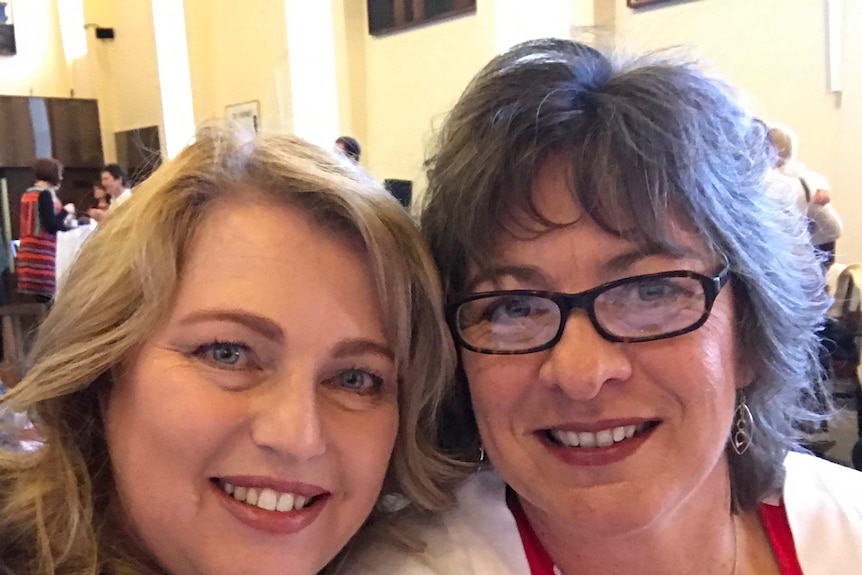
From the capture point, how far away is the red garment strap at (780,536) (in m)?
1.33

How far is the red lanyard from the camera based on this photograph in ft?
4.37

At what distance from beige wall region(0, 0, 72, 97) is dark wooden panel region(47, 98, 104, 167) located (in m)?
0.64

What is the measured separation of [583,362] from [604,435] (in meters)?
0.13

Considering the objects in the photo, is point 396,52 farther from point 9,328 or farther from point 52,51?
point 52,51

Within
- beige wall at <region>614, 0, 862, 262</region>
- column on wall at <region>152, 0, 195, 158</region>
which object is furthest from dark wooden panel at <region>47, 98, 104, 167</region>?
beige wall at <region>614, 0, 862, 262</region>

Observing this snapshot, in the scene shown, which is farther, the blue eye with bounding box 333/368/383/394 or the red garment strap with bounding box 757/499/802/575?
the red garment strap with bounding box 757/499/802/575

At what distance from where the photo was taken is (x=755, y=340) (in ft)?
4.29

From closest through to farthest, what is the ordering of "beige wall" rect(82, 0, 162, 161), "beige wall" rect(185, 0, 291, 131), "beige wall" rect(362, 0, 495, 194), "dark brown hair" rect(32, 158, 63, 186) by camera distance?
1. "dark brown hair" rect(32, 158, 63, 186)
2. "beige wall" rect(362, 0, 495, 194)
3. "beige wall" rect(185, 0, 291, 131)
4. "beige wall" rect(82, 0, 162, 161)

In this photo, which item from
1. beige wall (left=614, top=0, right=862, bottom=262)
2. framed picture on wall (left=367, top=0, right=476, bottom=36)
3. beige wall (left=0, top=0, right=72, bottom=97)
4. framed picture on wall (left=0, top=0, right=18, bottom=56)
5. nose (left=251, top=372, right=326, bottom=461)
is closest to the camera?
nose (left=251, top=372, right=326, bottom=461)

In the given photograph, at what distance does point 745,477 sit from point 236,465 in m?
0.87

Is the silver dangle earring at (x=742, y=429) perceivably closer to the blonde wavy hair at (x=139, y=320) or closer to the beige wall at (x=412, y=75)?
the blonde wavy hair at (x=139, y=320)

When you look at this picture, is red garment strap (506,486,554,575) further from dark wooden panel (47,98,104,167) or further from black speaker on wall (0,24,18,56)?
black speaker on wall (0,24,18,56)

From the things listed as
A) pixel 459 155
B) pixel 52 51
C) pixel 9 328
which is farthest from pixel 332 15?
pixel 459 155

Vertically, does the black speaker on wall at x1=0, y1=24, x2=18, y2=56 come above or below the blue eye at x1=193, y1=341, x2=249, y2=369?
above
